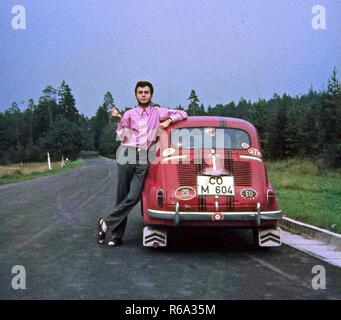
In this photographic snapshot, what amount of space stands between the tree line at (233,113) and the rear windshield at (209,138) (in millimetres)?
1211

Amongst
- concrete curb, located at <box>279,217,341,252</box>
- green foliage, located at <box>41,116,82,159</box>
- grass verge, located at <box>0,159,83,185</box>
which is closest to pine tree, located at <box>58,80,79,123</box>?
green foliage, located at <box>41,116,82,159</box>

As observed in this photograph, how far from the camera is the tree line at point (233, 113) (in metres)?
36.4

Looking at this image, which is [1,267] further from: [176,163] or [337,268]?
[337,268]

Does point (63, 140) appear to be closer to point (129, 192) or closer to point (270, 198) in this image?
point (129, 192)

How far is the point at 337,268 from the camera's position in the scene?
4996mm

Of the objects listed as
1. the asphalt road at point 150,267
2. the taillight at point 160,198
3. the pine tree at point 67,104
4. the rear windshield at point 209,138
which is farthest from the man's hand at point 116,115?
the pine tree at point 67,104

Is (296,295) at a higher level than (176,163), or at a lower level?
lower

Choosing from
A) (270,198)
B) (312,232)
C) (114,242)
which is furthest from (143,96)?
(312,232)

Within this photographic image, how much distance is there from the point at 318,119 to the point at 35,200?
31.5m

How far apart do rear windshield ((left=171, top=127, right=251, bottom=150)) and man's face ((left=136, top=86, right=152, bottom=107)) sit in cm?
61

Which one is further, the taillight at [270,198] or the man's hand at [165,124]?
the man's hand at [165,124]

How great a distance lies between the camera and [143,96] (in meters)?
6.37

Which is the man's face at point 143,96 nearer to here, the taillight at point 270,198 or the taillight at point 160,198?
the taillight at point 160,198
